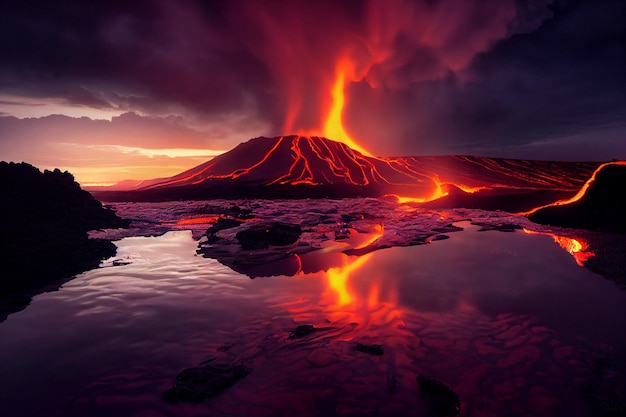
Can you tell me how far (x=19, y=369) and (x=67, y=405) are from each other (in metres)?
1.40

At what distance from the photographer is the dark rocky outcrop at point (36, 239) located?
7.71 m

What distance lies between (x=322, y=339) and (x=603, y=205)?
46.7 feet

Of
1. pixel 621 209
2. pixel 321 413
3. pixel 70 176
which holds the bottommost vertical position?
pixel 321 413

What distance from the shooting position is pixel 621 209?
12.2 meters

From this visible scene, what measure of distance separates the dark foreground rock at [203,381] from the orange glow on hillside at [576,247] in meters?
9.54

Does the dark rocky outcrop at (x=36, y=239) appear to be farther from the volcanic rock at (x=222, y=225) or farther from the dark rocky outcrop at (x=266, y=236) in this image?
the dark rocky outcrop at (x=266, y=236)

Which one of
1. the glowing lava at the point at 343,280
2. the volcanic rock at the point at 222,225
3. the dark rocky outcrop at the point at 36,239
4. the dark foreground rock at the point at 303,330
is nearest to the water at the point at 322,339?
the glowing lava at the point at 343,280

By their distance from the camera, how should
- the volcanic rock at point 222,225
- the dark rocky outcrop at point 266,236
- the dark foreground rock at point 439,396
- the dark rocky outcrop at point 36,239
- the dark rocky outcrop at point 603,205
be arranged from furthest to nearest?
the volcanic rock at point 222,225 < the dark rocky outcrop at point 603,205 < the dark rocky outcrop at point 266,236 < the dark rocky outcrop at point 36,239 < the dark foreground rock at point 439,396

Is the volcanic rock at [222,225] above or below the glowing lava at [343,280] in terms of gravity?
above

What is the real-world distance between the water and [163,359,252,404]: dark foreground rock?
0.10 metres

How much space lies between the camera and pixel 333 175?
196 feet

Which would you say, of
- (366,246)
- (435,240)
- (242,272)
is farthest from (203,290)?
(435,240)

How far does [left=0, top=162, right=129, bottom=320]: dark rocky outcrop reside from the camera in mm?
7715

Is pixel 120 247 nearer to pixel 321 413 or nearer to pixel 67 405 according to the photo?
pixel 67 405
